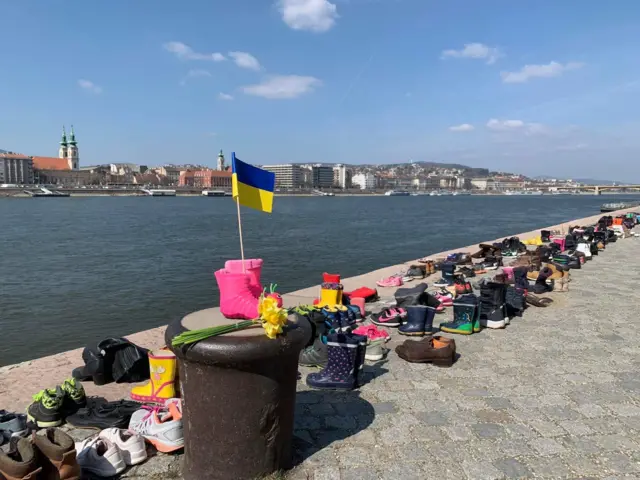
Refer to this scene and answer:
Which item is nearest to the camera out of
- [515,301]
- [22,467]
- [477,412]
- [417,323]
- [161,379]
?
[22,467]

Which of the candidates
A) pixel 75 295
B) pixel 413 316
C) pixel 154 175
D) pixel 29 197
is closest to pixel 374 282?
pixel 413 316

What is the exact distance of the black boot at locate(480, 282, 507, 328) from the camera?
730 cm

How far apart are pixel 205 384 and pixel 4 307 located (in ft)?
45.4

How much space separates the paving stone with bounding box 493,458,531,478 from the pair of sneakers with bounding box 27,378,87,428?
11.3ft

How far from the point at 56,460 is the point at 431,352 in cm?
394

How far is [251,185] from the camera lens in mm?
4180

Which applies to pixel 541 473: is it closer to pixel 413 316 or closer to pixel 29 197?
pixel 413 316

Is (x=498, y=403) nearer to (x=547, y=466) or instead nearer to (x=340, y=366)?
(x=547, y=466)

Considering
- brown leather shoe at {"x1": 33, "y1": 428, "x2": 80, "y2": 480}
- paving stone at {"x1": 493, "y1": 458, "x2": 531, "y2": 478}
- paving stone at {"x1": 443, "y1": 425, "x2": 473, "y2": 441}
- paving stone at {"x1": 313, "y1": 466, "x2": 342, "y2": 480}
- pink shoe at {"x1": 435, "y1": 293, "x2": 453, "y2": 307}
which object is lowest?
pink shoe at {"x1": 435, "y1": 293, "x2": 453, "y2": 307}

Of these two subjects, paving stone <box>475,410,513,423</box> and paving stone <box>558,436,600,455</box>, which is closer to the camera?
paving stone <box>558,436,600,455</box>

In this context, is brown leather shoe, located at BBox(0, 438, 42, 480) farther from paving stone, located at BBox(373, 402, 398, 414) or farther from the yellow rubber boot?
paving stone, located at BBox(373, 402, 398, 414)

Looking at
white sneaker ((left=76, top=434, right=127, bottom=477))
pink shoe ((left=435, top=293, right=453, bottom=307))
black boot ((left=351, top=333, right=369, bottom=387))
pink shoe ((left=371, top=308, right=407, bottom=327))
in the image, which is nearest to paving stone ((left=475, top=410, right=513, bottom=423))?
black boot ((left=351, top=333, right=369, bottom=387))

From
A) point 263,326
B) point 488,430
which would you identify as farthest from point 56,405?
point 488,430

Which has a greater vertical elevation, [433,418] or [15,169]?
[15,169]
